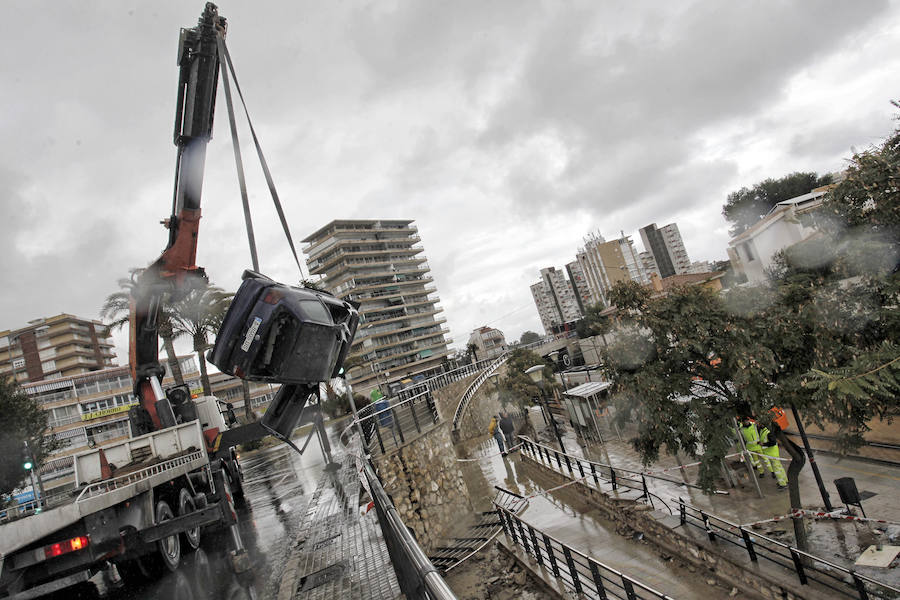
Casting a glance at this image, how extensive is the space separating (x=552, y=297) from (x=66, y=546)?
186104 millimetres

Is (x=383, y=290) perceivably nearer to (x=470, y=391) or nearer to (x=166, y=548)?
(x=470, y=391)

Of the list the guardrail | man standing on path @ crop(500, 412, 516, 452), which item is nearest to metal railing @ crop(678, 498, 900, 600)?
man standing on path @ crop(500, 412, 516, 452)

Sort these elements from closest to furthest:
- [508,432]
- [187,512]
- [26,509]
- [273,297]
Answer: [273,297]
[187,512]
[26,509]
[508,432]

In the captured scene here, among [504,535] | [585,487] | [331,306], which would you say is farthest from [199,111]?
[585,487]

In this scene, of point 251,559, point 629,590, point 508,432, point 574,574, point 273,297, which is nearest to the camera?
point 273,297

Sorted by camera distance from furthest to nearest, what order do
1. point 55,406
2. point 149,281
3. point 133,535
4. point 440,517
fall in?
point 55,406 → point 440,517 → point 149,281 → point 133,535

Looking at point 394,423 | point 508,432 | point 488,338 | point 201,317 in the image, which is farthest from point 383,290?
point 394,423

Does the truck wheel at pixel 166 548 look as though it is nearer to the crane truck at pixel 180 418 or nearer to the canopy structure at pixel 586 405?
the crane truck at pixel 180 418

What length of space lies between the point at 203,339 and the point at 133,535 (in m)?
22.4

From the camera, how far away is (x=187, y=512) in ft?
29.9

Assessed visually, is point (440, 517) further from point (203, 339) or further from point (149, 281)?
point (203, 339)

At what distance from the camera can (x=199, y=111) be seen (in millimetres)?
8984

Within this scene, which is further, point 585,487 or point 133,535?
point 585,487

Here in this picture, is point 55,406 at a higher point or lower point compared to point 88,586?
higher
